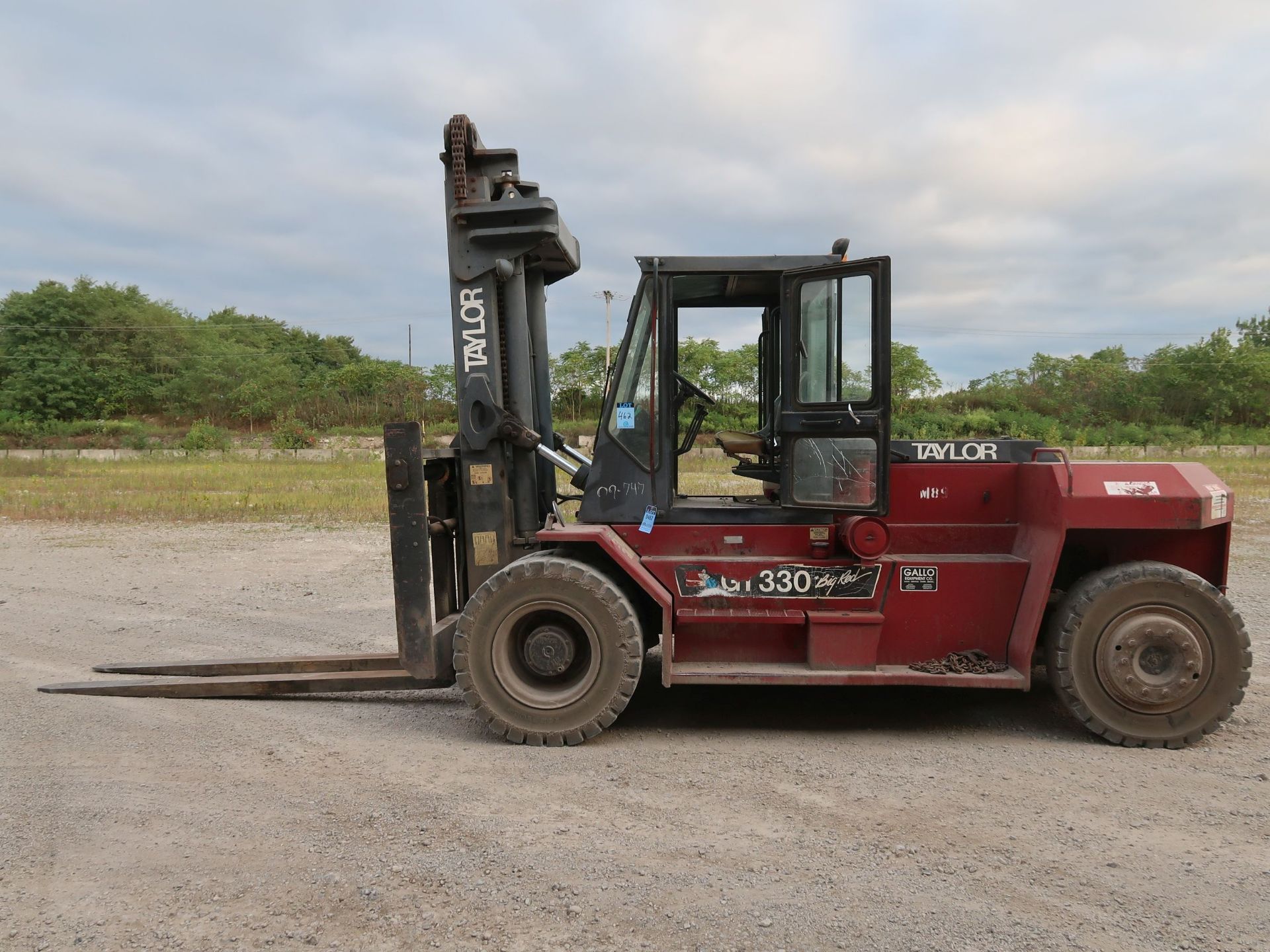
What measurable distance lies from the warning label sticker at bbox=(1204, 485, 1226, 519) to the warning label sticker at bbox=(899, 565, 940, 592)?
1504mm

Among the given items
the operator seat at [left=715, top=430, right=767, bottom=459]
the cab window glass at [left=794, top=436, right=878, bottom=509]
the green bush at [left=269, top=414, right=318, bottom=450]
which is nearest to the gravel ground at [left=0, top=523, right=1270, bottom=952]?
the cab window glass at [left=794, top=436, right=878, bottom=509]

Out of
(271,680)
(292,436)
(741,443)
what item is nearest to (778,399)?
(741,443)

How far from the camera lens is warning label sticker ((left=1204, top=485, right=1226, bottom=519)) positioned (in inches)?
185

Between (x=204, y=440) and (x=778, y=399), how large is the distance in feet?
140

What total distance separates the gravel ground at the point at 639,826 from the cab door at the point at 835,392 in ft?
4.85

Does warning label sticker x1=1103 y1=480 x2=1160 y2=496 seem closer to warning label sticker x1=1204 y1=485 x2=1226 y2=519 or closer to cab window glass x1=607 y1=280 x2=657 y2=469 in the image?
warning label sticker x1=1204 y1=485 x2=1226 y2=519

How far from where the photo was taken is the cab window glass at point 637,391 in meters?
4.89

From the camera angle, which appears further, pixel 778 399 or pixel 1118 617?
pixel 778 399

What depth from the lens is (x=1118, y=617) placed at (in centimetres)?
461

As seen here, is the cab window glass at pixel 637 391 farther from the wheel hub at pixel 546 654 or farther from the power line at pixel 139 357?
the power line at pixel 139 357

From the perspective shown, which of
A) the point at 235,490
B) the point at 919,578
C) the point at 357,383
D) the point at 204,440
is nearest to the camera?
the point at 919,578

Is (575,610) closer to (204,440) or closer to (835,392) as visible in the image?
(835,392)

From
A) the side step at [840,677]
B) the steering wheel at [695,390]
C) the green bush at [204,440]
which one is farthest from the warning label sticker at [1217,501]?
the green bush at [204,440]

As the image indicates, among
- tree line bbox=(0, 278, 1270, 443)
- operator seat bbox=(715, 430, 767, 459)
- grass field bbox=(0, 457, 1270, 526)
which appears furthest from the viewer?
tree line bbox=(0, 278, 1270, 443)
